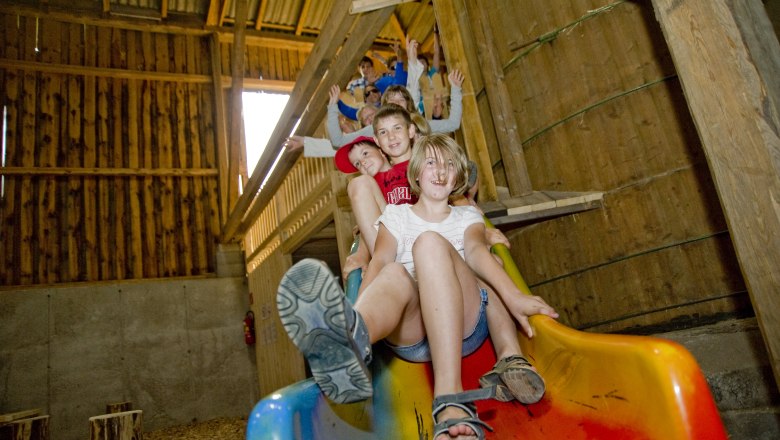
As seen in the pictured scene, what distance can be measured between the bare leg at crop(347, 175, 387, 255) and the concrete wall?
591cm

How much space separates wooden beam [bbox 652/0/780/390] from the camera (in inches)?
55.4

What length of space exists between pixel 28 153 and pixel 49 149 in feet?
0.87

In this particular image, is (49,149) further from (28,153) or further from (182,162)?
(182,162)

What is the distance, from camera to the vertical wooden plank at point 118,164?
25.1 feet

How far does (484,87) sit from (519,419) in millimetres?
2504

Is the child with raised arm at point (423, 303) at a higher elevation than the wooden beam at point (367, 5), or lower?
lower

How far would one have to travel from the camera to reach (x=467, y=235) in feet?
5.68

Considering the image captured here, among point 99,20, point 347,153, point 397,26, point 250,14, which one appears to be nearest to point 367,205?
point 347,153

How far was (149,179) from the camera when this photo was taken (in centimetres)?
806

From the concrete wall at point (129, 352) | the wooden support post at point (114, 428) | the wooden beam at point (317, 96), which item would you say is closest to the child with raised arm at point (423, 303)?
the wooden beam at point (317, 96)

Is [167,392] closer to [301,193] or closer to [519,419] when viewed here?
[301,193]

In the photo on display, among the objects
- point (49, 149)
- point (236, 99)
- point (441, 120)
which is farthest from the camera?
point (49, 149)

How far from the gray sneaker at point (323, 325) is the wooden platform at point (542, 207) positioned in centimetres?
186

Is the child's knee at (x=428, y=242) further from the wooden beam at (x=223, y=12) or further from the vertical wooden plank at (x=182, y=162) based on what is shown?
the wooden beam at (x=223, y=12)
